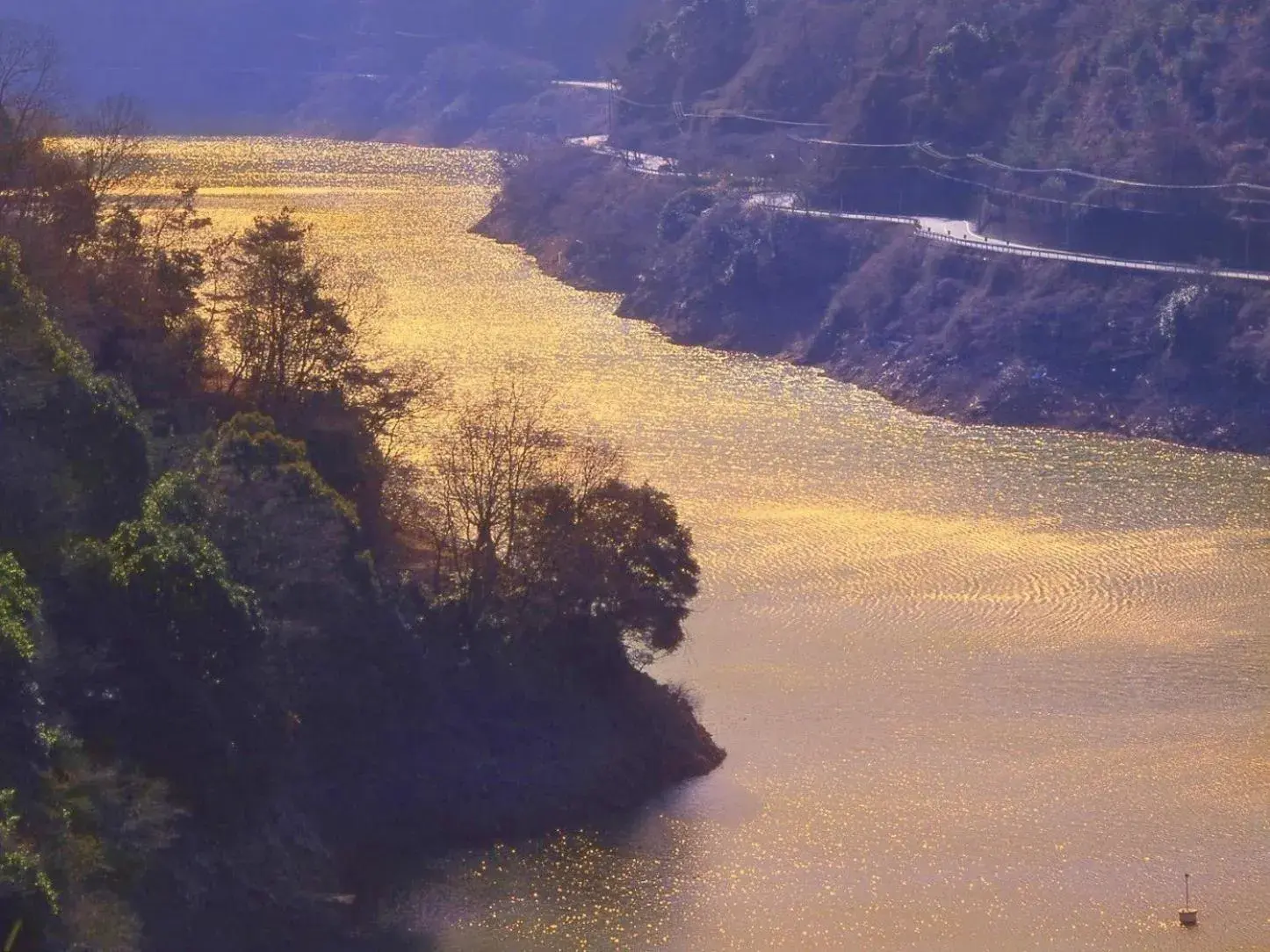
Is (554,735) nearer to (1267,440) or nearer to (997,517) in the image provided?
(997,517)

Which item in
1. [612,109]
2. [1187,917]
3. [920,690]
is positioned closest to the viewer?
[1187,917]

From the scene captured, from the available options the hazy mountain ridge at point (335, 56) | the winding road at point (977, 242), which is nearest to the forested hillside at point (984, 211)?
the winding road at point (977, 242)

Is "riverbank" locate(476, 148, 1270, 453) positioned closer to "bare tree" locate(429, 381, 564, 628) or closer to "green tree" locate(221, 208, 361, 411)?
"bare tree" locate(429, 381, 564, 628)

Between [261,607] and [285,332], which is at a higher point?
[285,332]

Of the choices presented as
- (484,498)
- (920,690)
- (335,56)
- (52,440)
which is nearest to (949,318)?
(920,690)

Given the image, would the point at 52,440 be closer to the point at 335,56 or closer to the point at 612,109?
the point at 612,109

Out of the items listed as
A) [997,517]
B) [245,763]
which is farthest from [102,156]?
[997,517]

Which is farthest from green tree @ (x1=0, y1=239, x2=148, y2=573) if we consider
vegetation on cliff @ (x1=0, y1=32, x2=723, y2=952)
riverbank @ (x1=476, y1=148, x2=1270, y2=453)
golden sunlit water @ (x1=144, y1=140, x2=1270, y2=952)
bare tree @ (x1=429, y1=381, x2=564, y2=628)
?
riverbank @ (x1=476, y1=148, x2=1270, y2=453)
